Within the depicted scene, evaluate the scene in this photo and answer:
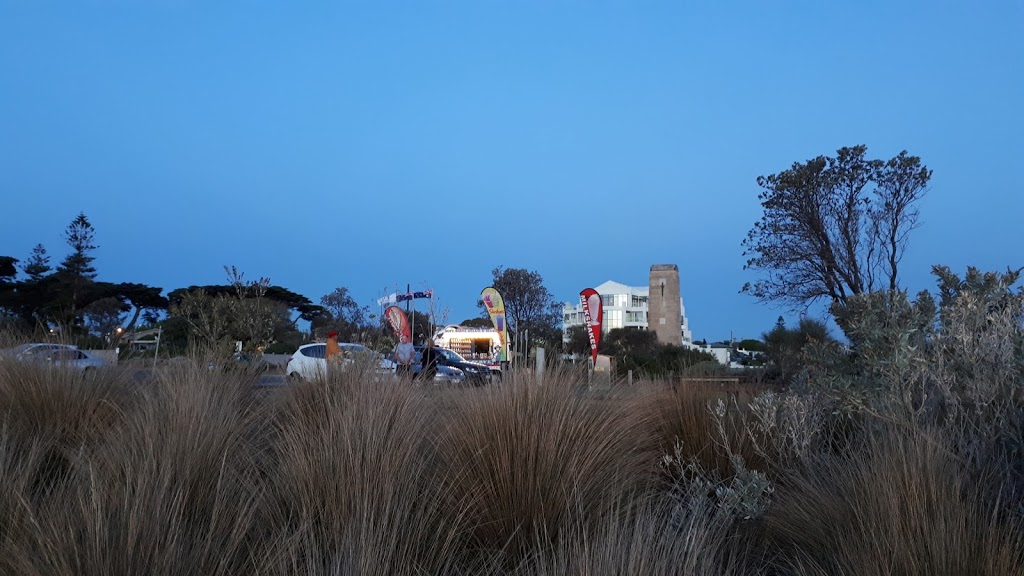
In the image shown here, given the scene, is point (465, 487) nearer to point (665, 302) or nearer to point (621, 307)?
point (665, 302)

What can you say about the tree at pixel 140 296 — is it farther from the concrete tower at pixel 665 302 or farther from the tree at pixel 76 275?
the concrete tower at pixel 665 302

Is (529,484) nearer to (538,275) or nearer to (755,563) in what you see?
(755,563)

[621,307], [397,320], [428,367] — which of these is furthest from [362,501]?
[621,307]

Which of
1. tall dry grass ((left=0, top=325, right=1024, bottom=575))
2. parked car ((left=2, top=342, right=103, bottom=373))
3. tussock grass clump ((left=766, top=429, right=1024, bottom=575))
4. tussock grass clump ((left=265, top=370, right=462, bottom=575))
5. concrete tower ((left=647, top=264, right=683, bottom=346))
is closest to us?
tall dry grass ((left=0, top=325, right=1024, bottom=575))

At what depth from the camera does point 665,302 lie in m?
48.9

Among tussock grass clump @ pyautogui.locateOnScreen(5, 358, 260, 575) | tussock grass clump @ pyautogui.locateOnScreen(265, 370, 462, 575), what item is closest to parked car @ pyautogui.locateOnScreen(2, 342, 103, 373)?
tussock grass clump @ pyautogui.locateOnScreen(5, 358, 260, 575)

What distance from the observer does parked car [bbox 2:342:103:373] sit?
7242 mm

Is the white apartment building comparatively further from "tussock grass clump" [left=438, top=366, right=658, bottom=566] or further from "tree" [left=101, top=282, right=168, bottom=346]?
"tussock grass clump" [left=438, top=366, right=658, bottom=566]

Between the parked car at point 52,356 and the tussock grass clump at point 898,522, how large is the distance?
606 cm

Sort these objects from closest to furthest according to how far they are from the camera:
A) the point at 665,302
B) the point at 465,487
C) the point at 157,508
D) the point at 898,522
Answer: the point at 157,508 < the point at 898,522 < the point at 465,487 < the point at 665,302

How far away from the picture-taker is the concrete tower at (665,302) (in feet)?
157

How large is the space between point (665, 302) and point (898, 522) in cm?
4625

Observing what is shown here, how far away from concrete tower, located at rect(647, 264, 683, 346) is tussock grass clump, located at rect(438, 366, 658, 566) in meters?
42.9

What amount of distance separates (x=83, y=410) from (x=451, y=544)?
148 inches
